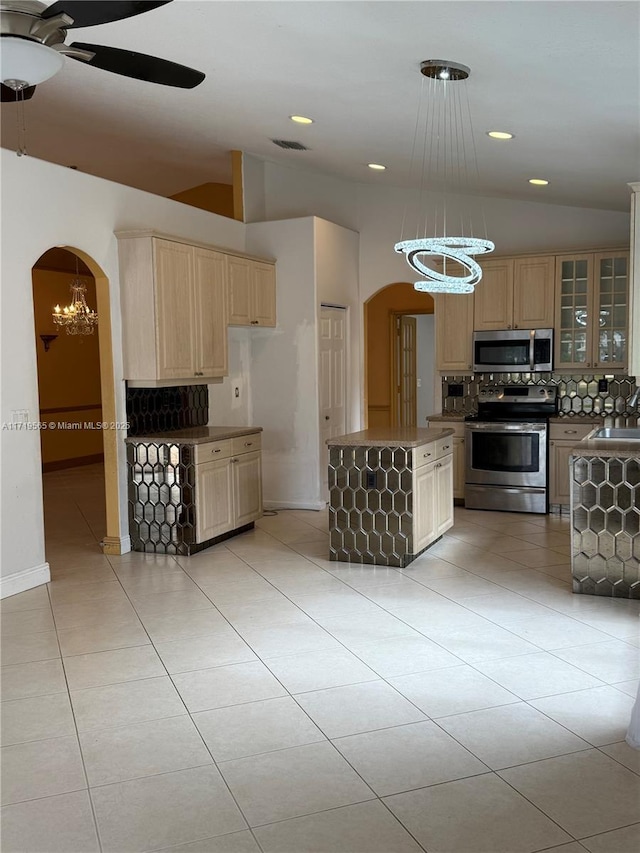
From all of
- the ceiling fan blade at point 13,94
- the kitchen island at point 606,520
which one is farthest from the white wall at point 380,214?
the ceiling fan blade at point 13,94

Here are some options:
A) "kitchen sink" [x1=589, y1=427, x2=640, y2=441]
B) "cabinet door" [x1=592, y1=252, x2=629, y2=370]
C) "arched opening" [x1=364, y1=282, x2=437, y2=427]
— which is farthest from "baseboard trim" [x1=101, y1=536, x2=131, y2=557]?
"arched opening" [x1=364, y1=282, x2=437, y2=427]

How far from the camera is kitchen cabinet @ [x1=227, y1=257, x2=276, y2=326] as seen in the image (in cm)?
696

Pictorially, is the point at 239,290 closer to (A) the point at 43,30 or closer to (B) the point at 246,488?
(B) the point at 246,488

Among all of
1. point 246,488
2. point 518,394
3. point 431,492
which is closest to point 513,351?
point 518,394

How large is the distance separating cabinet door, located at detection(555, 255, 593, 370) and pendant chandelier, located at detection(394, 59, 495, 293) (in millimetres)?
1028

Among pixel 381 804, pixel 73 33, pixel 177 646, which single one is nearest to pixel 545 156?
pixel 73 33

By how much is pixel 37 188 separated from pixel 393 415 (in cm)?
643

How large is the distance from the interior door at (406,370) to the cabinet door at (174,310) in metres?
5.01

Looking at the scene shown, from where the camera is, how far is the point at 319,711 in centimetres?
332

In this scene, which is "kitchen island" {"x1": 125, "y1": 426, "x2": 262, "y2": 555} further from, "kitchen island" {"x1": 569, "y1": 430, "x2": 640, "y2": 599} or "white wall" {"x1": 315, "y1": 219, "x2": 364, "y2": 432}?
"kitchen island" {"x1": 569, "y1": 430, "x2": 640, "y2": 599}

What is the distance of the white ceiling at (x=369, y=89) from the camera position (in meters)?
3.18

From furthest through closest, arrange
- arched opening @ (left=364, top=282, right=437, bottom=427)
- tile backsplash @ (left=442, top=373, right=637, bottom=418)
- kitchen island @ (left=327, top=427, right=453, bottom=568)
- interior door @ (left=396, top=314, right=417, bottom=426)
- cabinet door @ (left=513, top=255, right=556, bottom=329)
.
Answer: interior door @ (left=396, top=314, right=417, bottom=426) < arched opening @ (left=364, top=282, right=437, bottom=427) < tile backsplash @ (left=442, top=373, right=637, bottom=418) < cabinet door @ (left=513, top=255, right=556, bottom=329) < kitchen island @ (left=327, top=427, right=453, bottom=568)

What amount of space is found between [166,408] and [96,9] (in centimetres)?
442

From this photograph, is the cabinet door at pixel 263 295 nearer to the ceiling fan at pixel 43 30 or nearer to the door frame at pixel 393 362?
the door frame at pixel 393 362
